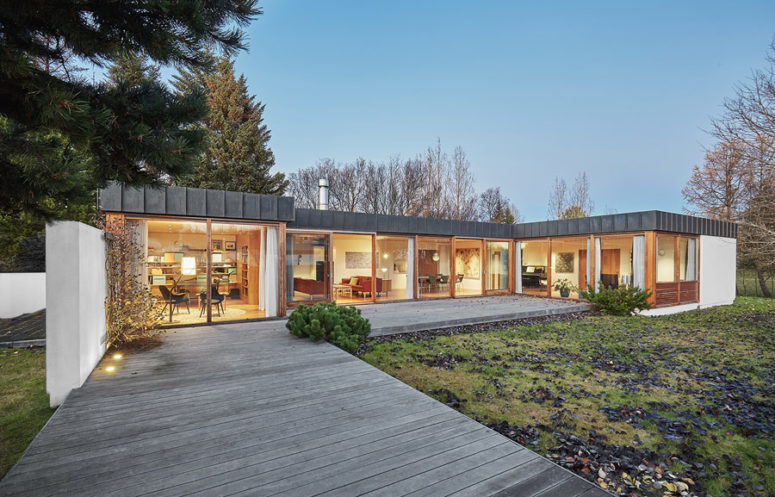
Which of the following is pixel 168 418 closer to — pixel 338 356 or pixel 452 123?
pixel 338 356

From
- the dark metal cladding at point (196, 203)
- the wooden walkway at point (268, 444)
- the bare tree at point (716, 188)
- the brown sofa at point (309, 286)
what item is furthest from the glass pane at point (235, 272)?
the bare tree at point (716, 188)

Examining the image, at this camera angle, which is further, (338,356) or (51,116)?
(338,356)

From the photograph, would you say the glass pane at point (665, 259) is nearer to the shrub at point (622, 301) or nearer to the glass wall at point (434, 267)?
the shrub at point (622, 301)

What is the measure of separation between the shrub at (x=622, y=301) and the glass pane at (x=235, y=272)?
958 centimetres

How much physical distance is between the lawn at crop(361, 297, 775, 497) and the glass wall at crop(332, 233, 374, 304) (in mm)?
4817

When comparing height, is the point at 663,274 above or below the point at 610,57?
below

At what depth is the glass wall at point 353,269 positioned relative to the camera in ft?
38.1

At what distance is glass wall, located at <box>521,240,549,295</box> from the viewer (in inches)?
561

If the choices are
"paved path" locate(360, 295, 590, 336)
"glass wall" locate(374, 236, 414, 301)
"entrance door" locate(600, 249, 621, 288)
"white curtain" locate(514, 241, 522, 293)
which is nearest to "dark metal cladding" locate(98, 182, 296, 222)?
"paved path" locate(360, 295, 590, 336)

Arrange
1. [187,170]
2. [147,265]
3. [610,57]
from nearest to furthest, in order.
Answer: [187,170], [147,265], [610,57]

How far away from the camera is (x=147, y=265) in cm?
752

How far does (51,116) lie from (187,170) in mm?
759

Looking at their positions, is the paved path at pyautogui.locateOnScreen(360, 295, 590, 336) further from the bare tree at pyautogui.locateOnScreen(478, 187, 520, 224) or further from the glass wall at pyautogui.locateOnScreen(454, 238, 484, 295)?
the bare tree at pyautogui.locateOnScreen(478, 187, 520, 224)

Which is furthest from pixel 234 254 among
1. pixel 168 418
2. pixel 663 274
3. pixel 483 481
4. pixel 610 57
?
pixel 610 57
